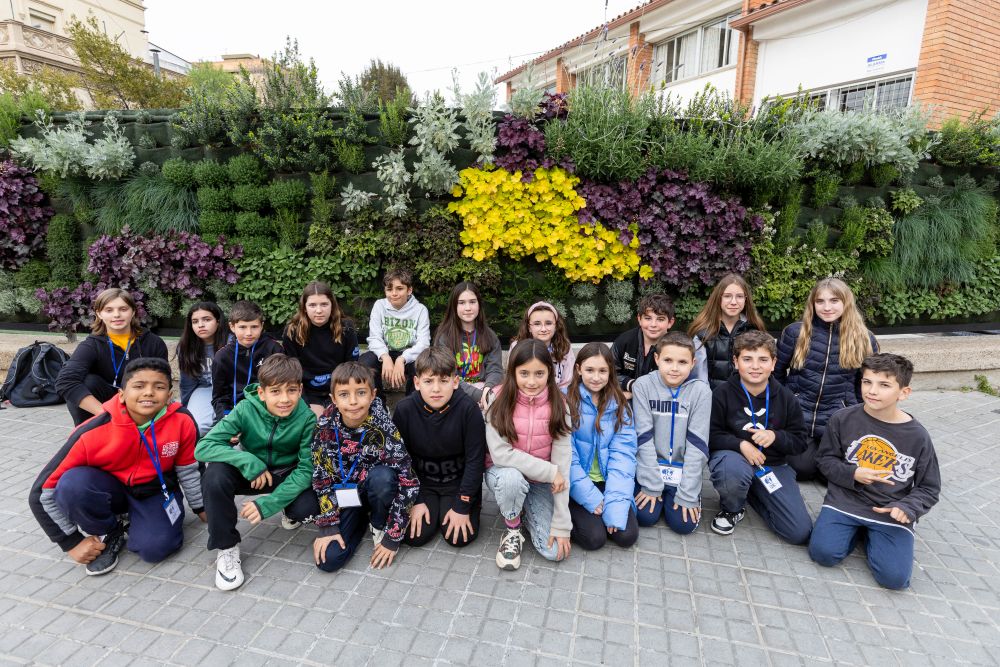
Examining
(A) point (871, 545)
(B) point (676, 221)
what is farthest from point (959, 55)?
(A) point (871, 545)

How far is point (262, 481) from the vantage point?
2.57m

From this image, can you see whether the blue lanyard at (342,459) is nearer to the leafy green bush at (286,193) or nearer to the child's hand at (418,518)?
the child's hand at (418,518)

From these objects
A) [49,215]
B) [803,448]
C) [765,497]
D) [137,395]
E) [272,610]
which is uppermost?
[49,215]

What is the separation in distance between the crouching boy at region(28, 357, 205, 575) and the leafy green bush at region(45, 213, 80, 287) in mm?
3499

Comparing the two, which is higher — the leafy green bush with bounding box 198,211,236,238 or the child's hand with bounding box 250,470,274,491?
the leafy green bush with bounding box 198,211,236,238

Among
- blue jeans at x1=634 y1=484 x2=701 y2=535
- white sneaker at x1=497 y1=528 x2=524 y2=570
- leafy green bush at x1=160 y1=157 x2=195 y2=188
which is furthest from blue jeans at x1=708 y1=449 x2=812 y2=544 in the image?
leafy green bush at x1=160 y1=157 x2=195 y2=188

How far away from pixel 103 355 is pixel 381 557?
2450 millimetres

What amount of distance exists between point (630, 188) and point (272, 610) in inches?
162

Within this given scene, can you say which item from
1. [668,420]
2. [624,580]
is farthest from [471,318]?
[624,580]

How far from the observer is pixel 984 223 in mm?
5457

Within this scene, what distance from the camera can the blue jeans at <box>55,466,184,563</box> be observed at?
235 centimetres

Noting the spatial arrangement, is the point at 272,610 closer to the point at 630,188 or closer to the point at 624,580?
the point at 624,580

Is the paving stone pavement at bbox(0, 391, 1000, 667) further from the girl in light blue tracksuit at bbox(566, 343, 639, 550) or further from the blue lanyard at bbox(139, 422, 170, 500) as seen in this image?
the blue lanyard at bbox(139, 422, 170, 500)

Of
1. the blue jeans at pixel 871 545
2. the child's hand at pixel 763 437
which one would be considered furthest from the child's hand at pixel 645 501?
the blue jeans at pixel 871 545
